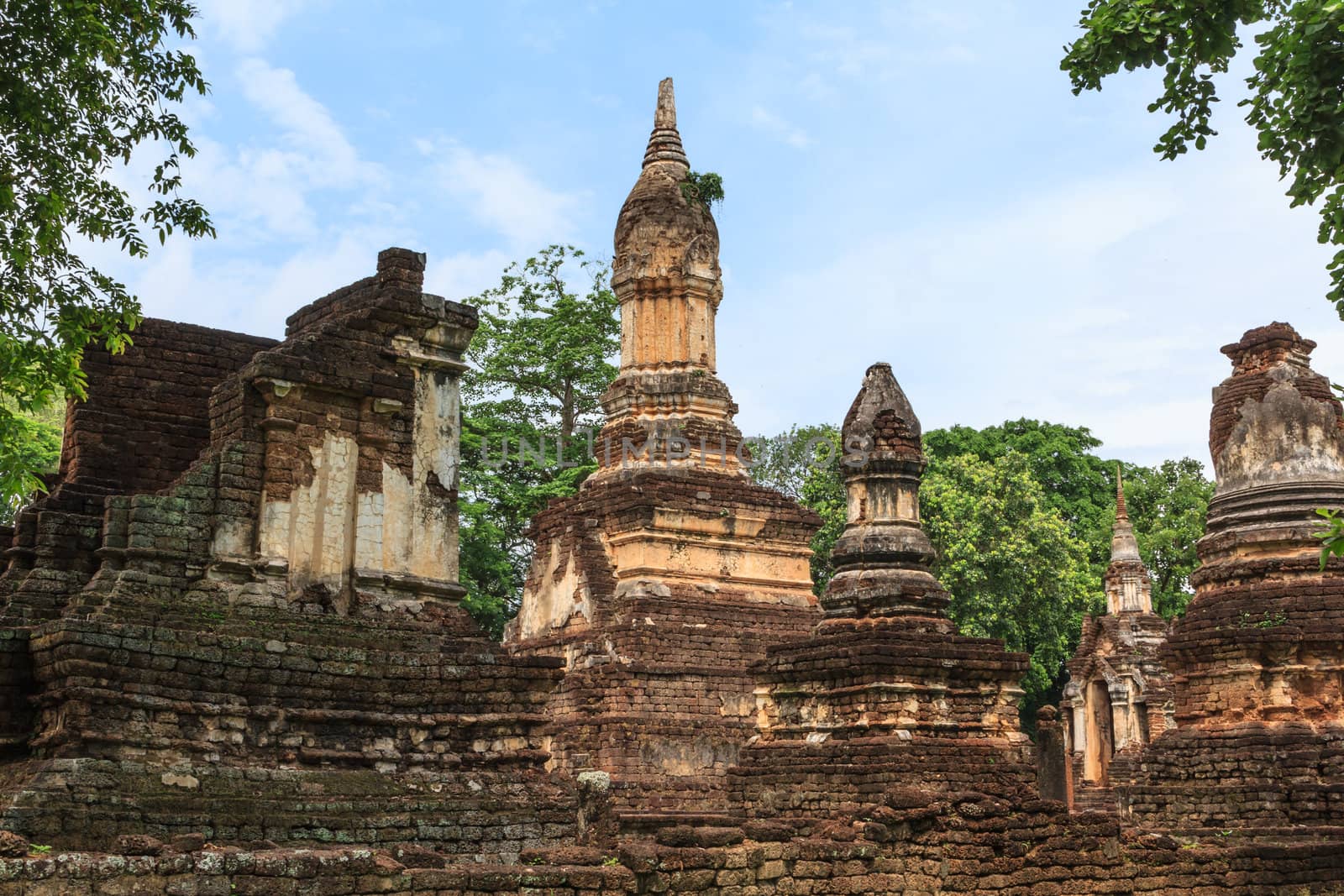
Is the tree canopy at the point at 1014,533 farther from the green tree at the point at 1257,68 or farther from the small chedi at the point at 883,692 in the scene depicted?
the green tree at the point at 1257,68

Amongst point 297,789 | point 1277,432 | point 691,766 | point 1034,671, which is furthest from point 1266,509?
point 1034,671

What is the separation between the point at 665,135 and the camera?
2217 cm

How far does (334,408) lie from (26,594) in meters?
2.49

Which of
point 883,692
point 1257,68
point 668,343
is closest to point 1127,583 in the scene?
point 668,343

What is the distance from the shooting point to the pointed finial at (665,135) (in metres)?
22.1

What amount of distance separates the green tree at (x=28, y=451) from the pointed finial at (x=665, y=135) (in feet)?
30.7

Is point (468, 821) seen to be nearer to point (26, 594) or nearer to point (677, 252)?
point (26, 594)

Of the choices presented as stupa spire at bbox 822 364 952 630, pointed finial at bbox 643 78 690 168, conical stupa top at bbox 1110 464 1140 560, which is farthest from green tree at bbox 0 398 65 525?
conical stupa top at bbox 1110 464 1140 560

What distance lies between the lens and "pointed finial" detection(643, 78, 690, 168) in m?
22.1

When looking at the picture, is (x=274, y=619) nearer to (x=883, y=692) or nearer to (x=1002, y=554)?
(x=883, y=692)

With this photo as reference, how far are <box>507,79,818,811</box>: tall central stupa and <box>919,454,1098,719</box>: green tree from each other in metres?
10.9

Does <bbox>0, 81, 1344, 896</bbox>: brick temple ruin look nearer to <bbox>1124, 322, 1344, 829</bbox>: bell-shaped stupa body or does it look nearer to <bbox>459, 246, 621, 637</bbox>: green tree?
<bbox>1124, 322, 1344, 829</bbox>: bell-shaped stupa body

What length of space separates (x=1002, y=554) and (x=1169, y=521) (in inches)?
300

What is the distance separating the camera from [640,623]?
59.7 feet
